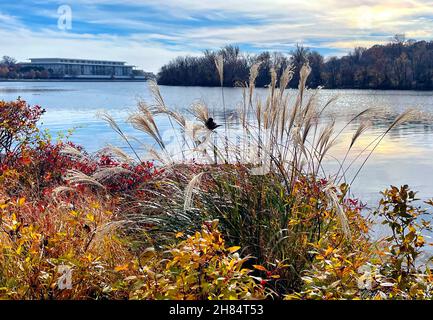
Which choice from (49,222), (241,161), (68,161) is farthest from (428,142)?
(49,222)

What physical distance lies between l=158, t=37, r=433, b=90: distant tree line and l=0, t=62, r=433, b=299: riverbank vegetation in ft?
17.3

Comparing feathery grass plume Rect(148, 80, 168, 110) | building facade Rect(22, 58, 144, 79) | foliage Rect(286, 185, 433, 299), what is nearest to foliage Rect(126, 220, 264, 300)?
foliage Rect(286, 185, 433, 299)

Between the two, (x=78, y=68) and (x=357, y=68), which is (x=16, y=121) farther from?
(x=357, y=68)

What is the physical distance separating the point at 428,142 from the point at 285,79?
11431 millimetres

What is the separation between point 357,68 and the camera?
23828 millimetres

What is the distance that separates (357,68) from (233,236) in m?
21.8

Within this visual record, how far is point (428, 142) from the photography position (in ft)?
46.0

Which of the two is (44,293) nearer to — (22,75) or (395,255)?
(395,255)

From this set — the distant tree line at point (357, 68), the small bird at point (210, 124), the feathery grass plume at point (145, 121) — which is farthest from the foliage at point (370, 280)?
the distant tree line at point (357, 68)

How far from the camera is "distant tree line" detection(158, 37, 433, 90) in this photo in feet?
42.9

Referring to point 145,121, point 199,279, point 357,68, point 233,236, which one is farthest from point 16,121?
point 357,68

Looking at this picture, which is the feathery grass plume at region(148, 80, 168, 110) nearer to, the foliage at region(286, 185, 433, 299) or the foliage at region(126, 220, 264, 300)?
the foliage at region(126, 220, 264, 300)

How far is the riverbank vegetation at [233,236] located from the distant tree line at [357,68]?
5275 millimetres
